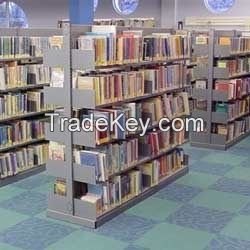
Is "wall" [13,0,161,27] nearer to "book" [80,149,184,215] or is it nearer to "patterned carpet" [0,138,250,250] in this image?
"patterned carpet" [0,138,250,250]

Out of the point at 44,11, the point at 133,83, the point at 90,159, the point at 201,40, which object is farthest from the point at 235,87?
the point at 44,11

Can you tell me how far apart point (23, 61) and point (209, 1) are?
399 inches

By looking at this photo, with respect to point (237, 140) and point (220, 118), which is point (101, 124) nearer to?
point (220, 118)

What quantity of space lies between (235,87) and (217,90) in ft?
1.38

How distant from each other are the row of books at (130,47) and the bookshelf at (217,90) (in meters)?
1.40

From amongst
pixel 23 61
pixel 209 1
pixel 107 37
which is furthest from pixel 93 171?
pixel 209 1

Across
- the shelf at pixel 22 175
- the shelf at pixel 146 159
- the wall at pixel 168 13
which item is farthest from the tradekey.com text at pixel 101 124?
the wall at pixel 168 13

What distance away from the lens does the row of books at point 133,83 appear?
164 inches

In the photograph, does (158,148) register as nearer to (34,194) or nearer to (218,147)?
(34,194)

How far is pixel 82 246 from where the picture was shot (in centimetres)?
392

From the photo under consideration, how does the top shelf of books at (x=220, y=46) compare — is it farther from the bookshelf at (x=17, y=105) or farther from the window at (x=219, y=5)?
the window at (x=219, y=5)

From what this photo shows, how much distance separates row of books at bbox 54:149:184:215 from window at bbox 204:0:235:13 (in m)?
9.76

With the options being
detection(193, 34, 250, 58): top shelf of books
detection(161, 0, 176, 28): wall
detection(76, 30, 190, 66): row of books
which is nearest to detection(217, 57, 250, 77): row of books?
detection(193, 34, 250, 58): top shelf of books

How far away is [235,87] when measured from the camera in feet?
24.1
